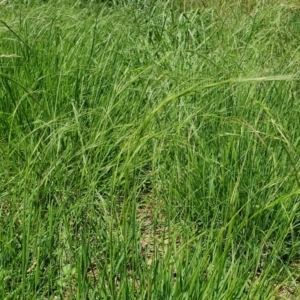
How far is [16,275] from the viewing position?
5.80 feet

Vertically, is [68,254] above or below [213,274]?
below

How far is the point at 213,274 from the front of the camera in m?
1.57

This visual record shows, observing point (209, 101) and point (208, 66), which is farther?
point (208, 66)

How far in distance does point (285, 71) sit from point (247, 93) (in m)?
0.40

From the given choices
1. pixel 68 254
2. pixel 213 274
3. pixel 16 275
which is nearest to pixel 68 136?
pixel 68 254

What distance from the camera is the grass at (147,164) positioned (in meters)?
1.59

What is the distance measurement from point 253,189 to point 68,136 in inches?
29.0

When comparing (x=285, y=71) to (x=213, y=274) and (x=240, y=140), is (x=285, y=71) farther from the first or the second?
(x=213, y=274)

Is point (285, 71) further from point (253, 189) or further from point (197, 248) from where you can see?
point (197, 248)

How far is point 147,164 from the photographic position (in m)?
2.59

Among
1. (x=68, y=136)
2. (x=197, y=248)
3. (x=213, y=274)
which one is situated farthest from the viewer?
(x=68, y=136)

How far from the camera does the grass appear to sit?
1591 millimetres

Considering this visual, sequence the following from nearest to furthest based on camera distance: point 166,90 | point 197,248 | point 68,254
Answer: point 197,248, point 68,254, point 166,90

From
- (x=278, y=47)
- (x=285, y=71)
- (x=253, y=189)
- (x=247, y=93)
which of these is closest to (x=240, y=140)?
(x=253, y=189)
